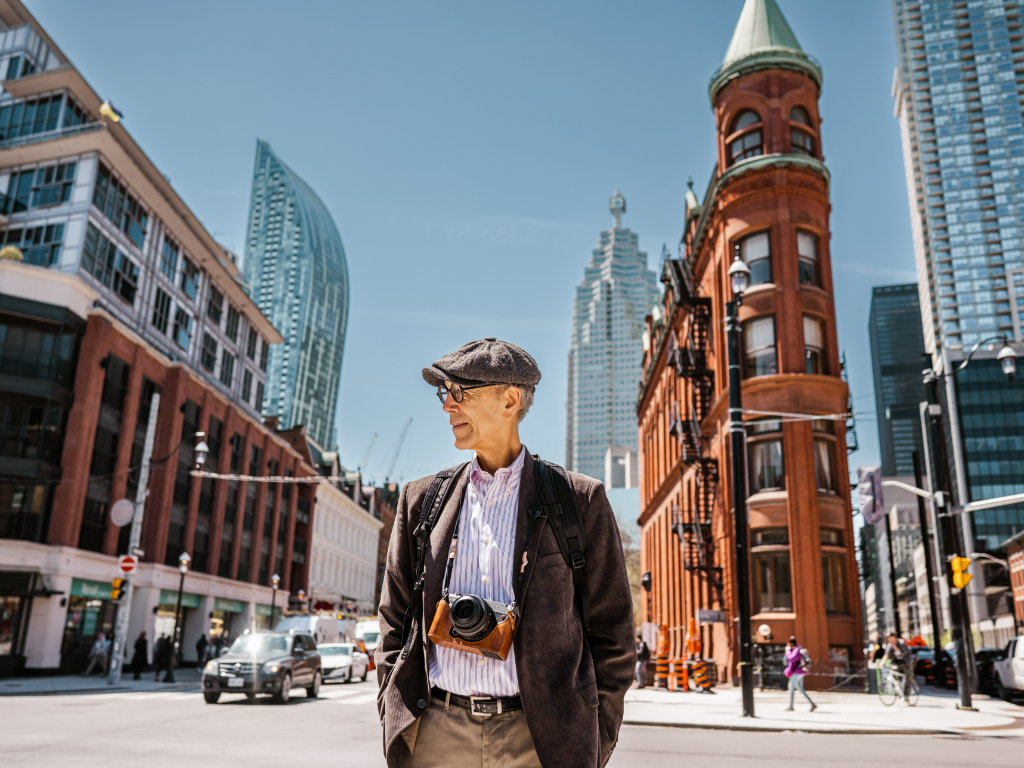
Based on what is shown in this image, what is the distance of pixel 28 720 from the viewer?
13.8 metres

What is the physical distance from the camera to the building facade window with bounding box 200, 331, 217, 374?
5144cm

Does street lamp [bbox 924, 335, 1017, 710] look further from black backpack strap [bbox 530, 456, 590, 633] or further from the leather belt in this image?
the leather belt

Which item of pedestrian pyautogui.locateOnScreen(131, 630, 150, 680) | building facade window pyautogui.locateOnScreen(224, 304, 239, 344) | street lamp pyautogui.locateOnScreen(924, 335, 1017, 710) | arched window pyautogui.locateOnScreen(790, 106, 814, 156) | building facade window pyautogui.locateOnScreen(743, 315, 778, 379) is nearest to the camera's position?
street lamp pyautogui.locateOnScreen(924, 335, 1017, 710)

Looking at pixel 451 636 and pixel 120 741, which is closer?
pixel 451 636

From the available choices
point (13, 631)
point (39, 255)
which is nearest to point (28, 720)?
point (13, 631)

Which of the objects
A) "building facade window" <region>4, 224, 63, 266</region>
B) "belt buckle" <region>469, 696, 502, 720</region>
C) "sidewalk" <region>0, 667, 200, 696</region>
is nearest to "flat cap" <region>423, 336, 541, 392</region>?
"belt buckle" <region>469, 696, 502, 720</region>

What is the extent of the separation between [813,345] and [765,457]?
448 centimetres

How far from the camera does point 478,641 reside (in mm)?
2600

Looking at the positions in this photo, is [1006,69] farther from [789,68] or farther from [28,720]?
[28,720]

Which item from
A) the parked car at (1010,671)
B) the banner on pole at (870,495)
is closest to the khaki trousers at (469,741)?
the banner on pole at (870,495)

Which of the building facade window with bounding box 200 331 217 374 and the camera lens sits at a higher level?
the building facade window with bounding box 200 331 217 374

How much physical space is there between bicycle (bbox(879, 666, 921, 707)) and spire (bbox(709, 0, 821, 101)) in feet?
73.1

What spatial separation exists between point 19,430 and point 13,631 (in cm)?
734

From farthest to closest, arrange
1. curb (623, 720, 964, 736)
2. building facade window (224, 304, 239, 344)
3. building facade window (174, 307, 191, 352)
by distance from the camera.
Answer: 1. building facade window (224, 304, 239, 344)
2. building facade window (174, 307, 191, 352)
3. curb (623, 720, 964, 736)
